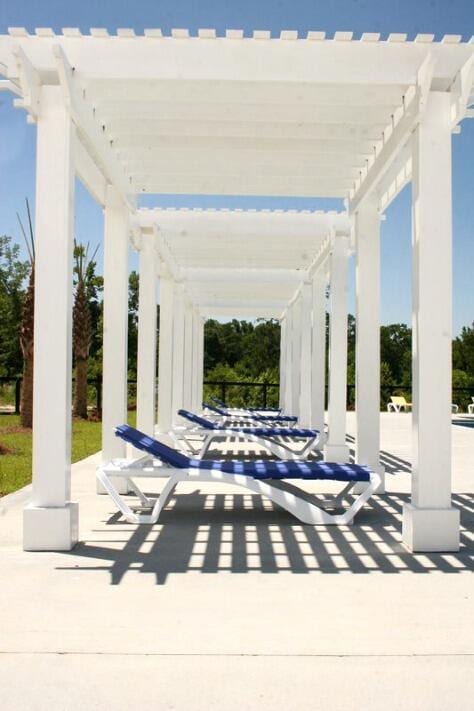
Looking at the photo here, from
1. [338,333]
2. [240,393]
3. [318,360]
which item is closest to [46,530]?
[338,333]

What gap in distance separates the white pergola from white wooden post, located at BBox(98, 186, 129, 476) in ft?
0.05

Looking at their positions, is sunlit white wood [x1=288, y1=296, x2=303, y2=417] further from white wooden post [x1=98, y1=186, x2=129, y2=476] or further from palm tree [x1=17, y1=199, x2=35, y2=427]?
white wooden post [x1=98, y1=186, x2=129, y2=476]

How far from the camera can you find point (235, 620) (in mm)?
3838

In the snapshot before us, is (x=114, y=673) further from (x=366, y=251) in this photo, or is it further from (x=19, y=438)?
(x=19, y=438)

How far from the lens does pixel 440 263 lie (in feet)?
17.9

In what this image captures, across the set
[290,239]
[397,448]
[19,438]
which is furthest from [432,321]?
[19,438]

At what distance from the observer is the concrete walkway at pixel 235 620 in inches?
117

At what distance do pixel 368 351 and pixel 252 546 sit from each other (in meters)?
3.17

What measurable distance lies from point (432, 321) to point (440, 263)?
1.40 ft

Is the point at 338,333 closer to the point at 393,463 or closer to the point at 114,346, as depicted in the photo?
the point at 393,463

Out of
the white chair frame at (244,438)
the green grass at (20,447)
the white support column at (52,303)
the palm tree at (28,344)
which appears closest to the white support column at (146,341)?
the white chair frame at (244,438)

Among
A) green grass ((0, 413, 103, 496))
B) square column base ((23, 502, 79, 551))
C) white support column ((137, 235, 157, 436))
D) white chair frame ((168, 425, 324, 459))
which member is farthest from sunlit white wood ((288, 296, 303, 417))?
square column base ((23, 502, 79, 551))

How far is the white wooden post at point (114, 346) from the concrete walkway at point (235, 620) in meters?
1.53

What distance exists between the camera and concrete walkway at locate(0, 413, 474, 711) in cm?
297
